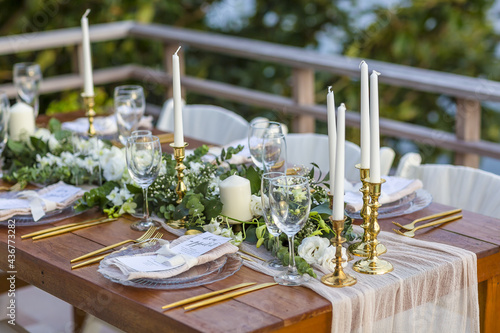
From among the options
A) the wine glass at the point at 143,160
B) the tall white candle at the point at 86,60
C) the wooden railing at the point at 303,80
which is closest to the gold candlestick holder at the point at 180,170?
the wine glass at the point at 143,160

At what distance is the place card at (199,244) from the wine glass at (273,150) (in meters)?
0.34

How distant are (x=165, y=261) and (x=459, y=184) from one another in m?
1.03

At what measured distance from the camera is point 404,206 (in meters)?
1.93

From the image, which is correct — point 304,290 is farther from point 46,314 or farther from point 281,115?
point 281,115

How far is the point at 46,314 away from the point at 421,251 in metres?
1.88

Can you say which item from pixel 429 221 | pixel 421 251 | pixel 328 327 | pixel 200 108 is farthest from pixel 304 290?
pixel 200 108

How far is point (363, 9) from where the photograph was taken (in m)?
5.34

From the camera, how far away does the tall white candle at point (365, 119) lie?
4.90 feet

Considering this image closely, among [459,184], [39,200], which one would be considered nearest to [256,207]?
[39,200]

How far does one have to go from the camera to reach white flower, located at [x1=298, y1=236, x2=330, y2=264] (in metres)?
1.56

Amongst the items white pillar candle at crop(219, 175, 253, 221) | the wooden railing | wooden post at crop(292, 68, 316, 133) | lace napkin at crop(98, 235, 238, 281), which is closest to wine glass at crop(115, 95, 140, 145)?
white pillar candle at crop(219, 175, 253, 221)

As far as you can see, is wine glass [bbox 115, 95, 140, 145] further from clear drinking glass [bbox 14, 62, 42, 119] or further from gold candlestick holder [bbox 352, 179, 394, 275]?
gold candlestick holder [bbox 352, 179, 394, 275]

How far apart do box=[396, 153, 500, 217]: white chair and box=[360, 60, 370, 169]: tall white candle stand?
0.70m

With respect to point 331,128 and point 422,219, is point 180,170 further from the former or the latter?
point 422,219
